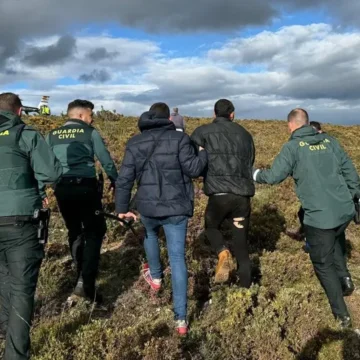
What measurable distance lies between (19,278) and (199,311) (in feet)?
7.82

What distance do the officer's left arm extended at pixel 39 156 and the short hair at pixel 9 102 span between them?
241 millimetres

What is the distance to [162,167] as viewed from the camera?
15.5ft

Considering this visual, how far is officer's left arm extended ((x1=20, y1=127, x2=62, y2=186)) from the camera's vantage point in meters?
3.88

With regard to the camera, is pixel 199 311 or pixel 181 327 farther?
pixel 199 311

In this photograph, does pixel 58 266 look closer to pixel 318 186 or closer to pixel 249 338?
pixel 249 338

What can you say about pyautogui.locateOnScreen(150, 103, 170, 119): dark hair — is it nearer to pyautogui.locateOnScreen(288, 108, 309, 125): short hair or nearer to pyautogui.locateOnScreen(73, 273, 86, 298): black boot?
pyautogui.locateOnScreen(288, 108, 309, 125): short hair

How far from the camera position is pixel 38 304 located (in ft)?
18.2

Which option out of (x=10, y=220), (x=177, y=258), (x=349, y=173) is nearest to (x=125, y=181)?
(x=177, y=258)

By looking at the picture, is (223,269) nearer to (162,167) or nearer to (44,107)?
(162,167)

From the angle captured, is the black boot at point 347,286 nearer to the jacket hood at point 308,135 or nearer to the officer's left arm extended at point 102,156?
the jacket hood at point 308,135

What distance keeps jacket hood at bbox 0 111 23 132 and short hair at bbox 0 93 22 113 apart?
2.3 inches

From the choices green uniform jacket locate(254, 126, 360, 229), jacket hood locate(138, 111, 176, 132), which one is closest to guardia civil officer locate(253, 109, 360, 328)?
green uniform jacket locate(254, 126, 360, 229)

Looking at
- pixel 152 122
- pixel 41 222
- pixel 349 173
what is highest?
pixel 152 122

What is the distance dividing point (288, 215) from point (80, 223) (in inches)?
A: 190
